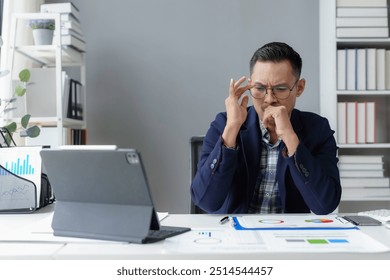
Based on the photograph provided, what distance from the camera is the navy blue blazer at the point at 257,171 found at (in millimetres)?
1500

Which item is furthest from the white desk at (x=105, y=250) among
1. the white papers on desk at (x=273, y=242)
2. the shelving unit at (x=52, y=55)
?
the shelving unit at (x=52, y=55)

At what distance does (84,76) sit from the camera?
10.0 feet

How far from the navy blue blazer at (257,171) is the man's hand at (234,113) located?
0.12 feet

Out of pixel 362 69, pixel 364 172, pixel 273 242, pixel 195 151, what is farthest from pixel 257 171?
pixel 362 69

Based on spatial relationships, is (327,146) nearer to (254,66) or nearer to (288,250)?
(254,66)

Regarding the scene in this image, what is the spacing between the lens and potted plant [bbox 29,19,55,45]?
9.02 feet

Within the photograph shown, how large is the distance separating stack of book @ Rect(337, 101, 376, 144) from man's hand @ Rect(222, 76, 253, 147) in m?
1.41

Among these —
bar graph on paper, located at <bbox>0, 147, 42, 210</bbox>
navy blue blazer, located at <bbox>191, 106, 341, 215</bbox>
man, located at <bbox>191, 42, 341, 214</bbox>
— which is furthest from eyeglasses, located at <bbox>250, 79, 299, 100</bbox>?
bar graph on paper, located at <bbox>0, 147, 42, 210</bbox>

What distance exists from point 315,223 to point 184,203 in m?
1.95

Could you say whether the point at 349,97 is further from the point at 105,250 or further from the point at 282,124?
the point at 105,250

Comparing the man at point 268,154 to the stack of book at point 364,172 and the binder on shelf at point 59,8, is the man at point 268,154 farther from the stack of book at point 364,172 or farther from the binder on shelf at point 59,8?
the binder on shelf at point 59,8

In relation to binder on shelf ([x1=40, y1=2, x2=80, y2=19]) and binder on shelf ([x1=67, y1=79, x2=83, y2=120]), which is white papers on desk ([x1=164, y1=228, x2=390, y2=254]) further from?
binder on shelf ([x1=40, y1=2, x2=80, y2=19])
